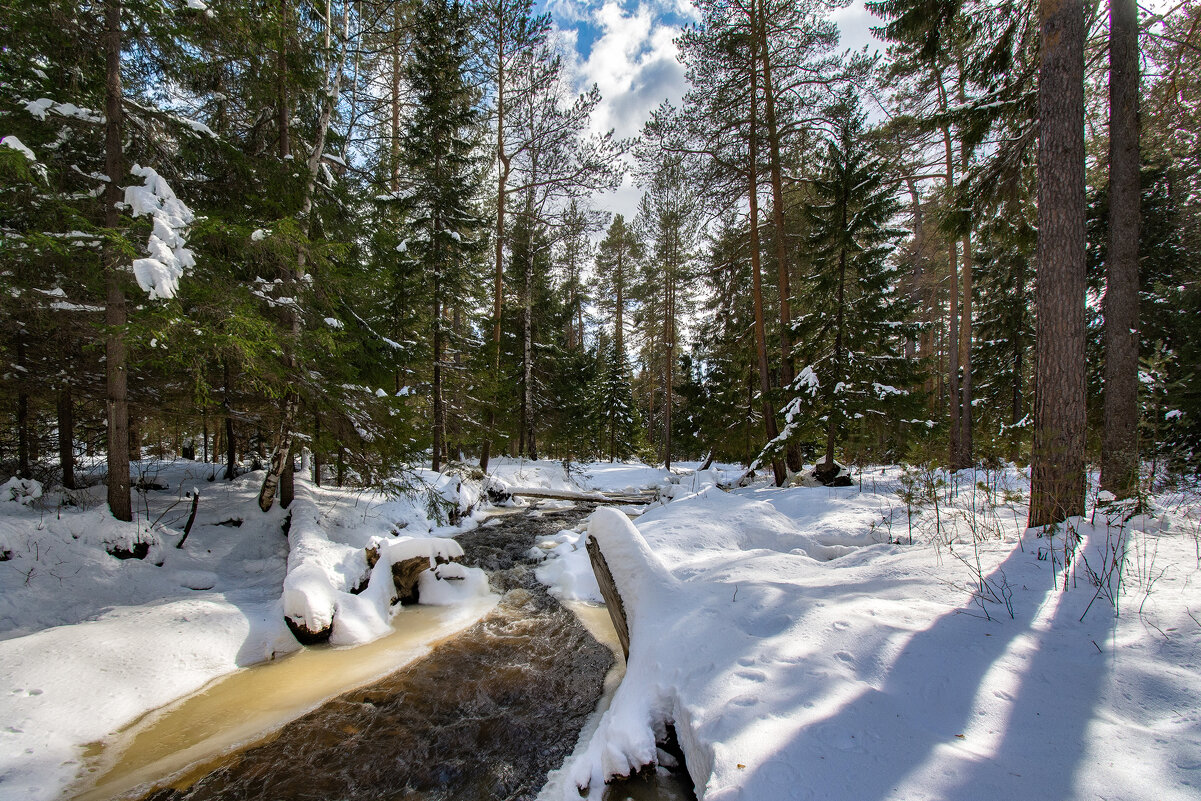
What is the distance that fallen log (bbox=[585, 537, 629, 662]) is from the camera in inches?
172

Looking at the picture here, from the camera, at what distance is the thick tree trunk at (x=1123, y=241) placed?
5742mm

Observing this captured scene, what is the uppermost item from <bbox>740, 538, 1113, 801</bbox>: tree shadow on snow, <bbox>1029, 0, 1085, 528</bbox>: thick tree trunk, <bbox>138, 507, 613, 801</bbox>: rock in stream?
<bbox>1029, 0, 1085, 528</bbox>: thick tree trunk

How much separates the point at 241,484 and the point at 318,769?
25.4ft

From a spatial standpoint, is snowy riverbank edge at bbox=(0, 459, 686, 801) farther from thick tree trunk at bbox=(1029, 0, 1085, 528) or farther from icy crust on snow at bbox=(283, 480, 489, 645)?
thick tree trunk at bbox=(1029, 0, 1085, 528)

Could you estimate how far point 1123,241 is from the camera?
19.6 ft

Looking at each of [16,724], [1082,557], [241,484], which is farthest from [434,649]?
[241,484]

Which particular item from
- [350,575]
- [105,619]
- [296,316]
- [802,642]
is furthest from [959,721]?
[296,316]

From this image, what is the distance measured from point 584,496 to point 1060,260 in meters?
12.5

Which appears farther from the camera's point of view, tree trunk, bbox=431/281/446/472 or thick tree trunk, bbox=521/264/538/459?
thick tree trunk, bbox=521/264/538/459

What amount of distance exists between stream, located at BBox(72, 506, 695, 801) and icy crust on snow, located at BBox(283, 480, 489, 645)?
35cm

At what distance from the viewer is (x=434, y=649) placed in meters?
5.09

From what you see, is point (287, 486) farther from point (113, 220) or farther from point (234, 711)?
point (234, 711)

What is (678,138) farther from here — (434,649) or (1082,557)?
(434,649)

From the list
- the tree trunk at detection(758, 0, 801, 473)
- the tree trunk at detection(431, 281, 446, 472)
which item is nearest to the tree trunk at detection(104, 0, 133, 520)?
the tree trunk at detection(431, 281, 446, 472)
